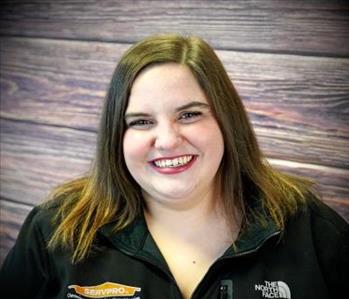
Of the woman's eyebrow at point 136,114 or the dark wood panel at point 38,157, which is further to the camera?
the dark wood panel at point 38,157

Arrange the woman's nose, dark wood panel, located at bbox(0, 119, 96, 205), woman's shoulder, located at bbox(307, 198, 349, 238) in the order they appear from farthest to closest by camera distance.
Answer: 1. dark wood panel, located at bbox(0, 119, 96, 205)
2. woman's shoulder, located at bbox(307, 198, 349, 238)
3. the woman's nose

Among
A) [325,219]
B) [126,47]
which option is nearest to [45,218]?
[126,47]

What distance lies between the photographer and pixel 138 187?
1.03 metres

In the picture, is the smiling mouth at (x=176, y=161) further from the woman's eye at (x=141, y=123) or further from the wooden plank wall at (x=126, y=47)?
the wooden plank wall at (x=126, y=47)

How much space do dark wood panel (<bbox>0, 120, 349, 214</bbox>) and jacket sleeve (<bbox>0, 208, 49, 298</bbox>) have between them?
1.26 feet

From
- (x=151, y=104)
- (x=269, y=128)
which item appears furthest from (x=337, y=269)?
(x=151, y=104)

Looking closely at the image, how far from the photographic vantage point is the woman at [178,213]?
34.7 inches

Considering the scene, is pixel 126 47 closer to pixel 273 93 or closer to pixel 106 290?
pixel 273 93

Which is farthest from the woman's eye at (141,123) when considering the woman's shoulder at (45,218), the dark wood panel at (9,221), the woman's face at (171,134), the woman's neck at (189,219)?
the dark wood panel at (9,221)

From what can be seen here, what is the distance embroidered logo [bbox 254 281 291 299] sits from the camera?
89 cm

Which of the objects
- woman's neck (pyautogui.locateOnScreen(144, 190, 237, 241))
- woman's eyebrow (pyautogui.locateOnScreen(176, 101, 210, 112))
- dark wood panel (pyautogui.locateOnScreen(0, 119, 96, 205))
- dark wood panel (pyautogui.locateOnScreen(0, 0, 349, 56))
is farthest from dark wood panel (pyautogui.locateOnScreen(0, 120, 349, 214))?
woman's eyebrow (pyautogui.locateOnScreen(176, 101, 210, 112))

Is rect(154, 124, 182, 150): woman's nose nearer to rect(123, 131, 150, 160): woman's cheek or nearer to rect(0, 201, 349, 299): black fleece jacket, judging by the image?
rect(123, 131, 150, 160): woman's cheek

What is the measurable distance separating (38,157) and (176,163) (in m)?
0.74

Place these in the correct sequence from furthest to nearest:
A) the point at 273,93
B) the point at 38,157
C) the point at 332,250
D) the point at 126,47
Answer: the point at 38,157
the point at 126,47
the point at 273,93
the point at 332,250
